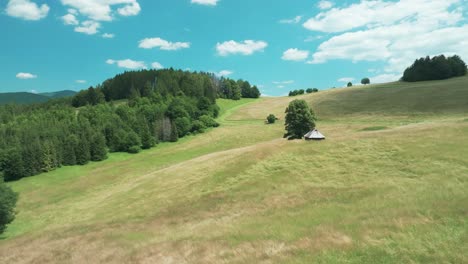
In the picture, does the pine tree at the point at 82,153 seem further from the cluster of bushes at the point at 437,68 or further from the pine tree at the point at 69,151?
the cluster of bushes at the point at 437,68

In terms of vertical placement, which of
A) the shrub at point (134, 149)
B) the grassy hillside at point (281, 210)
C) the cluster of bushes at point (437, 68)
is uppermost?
the cluster of bushes at point (437, 68)

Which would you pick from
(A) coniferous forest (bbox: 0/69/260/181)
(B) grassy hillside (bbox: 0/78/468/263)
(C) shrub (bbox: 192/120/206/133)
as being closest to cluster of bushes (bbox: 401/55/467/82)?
(A) coniferous forest (bbox: 0/69/260/181)

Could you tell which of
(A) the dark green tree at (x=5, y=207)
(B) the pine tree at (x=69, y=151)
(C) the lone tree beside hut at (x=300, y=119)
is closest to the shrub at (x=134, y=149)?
(B) the pine tree at (x=69, y=151)

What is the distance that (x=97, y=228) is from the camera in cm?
3120

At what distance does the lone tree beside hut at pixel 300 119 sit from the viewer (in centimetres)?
7281

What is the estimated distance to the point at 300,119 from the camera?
73000 millimetres

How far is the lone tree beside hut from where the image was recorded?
72812 mm

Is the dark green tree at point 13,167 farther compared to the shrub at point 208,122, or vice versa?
the shrub at point 208,122

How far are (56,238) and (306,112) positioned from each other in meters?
54.2

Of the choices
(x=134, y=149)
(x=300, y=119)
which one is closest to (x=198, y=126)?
(x=134, y=149)

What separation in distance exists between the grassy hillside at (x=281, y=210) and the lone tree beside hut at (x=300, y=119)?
25.6 m

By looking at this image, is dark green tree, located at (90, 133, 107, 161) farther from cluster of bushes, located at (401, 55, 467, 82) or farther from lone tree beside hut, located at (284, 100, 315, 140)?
cluster of bushes, located at (401, 55, 467, 82)

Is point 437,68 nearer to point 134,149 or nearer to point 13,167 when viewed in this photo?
point 134,149

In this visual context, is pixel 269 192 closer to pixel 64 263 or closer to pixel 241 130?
pixel 64 263
